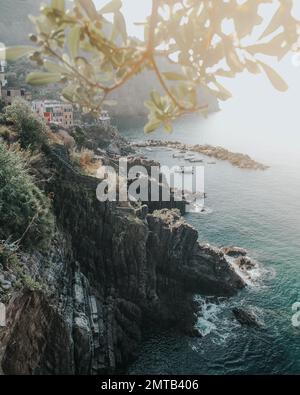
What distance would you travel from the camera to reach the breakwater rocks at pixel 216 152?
296 feet

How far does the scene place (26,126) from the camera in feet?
85.3

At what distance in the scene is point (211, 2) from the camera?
2266 millimetres

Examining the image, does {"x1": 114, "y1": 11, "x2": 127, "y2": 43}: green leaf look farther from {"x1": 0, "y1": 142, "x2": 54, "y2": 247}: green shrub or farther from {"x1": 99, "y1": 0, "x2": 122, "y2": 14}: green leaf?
{"x1": 0, "y1": 142, "x2": 54, "y2": 247}: green shrub

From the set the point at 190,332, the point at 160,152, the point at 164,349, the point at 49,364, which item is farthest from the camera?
the point at 160,152

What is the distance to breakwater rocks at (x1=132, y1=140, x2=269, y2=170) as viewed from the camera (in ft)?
296

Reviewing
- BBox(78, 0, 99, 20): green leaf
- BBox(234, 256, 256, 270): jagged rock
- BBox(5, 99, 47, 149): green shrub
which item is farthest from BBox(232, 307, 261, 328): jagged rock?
BBox(78, 0, 99, 20): green leaf

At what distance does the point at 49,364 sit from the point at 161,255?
19461 millimetres

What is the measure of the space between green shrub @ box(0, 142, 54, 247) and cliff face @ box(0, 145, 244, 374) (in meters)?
1.06

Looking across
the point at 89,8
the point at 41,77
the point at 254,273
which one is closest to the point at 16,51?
the point at 41,77

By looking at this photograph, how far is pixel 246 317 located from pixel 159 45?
3348cm

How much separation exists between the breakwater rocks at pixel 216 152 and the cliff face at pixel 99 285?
5445 centimetres

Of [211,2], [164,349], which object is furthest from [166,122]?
[164,349]

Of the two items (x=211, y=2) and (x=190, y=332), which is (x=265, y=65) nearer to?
(x=211, y=2)

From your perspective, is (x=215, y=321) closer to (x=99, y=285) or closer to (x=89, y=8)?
(x=99, y=285)
